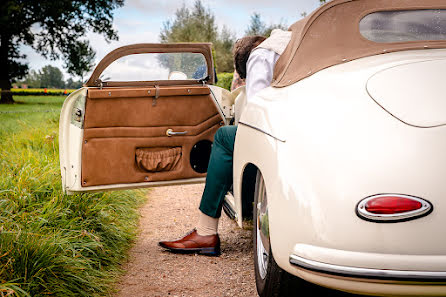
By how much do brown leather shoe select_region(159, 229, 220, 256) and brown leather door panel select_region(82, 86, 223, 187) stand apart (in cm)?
47

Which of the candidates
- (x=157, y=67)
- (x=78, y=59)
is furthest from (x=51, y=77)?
(x=157, y=67)

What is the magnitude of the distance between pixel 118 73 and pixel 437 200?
254cm

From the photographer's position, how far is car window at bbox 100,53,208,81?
3.61 metres

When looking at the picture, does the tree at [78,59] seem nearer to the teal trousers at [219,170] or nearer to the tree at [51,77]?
the teal trousers at [219,170]

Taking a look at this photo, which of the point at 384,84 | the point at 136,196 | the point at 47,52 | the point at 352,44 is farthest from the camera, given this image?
the point at 47,52

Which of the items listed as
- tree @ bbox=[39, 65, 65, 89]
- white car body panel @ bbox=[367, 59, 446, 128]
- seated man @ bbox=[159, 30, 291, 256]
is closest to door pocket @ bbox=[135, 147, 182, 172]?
seated man @ bbox=[159, 30, 291, 256]

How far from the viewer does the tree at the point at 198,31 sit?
3173 cm

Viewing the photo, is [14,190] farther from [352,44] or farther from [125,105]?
[352,44]

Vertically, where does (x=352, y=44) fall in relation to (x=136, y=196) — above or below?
above

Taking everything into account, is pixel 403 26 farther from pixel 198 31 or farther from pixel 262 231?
pixel 198 31

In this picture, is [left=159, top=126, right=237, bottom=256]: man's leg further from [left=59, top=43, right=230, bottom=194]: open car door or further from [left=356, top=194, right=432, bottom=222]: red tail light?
[left=356, top=194, right=432, bottom=222]: red tail light

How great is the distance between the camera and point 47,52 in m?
30.8

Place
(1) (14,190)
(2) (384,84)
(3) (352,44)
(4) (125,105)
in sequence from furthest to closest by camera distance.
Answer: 1. (1) (14,190)
2. (4) (125,105)
3. (3) (352,44)
4. (2) (384,84)

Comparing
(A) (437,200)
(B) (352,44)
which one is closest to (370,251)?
(A) (437,200)
